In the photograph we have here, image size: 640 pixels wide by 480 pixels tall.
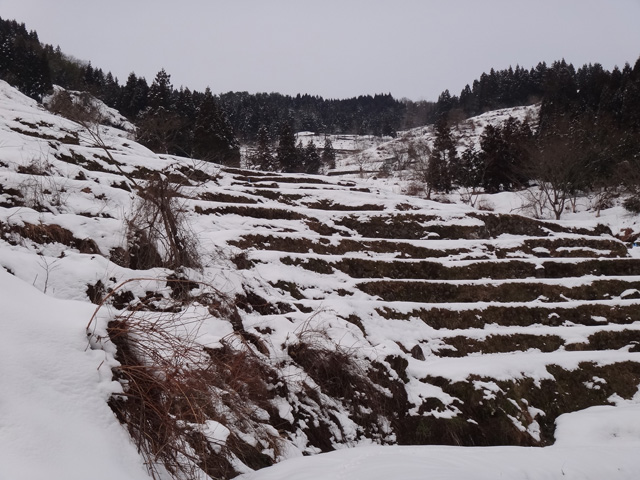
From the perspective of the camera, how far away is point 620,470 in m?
4.92

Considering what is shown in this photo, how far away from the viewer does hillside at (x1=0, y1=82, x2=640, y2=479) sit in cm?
261

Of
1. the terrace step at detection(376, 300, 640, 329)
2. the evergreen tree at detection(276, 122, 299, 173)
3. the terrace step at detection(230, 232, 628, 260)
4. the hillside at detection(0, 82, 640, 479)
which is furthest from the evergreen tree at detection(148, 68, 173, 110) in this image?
the terrace step at detection(376, 300, 640, 329)

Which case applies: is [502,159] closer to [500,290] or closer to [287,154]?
[287,154]

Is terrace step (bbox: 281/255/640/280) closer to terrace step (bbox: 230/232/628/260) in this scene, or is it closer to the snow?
terrace step (bbox: 230/232/628/260)

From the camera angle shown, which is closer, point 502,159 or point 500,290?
point 500,290

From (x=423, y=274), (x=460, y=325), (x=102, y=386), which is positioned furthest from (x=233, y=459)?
(x=423, y=274)

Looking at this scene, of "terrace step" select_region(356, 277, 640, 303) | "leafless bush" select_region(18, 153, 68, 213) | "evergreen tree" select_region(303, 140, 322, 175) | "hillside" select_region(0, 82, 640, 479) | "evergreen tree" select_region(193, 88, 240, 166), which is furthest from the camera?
"evergreen tree" select_region(303, 140, 322, 175)

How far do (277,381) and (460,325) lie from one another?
29.6ft

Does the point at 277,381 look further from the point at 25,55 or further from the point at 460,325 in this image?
the point at 25,55

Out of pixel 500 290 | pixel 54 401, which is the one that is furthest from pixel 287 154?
pixel 54 401

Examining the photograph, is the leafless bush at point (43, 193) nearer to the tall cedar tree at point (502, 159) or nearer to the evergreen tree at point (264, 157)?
the tall cedar tree at point (502, 159)

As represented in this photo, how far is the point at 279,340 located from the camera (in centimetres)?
689

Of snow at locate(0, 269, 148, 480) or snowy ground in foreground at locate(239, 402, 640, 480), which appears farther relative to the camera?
snowy ground in foreground at locate(239, 402, 640, 480)

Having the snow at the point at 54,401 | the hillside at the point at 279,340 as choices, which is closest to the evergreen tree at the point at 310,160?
the hillside at the point at 279,340
